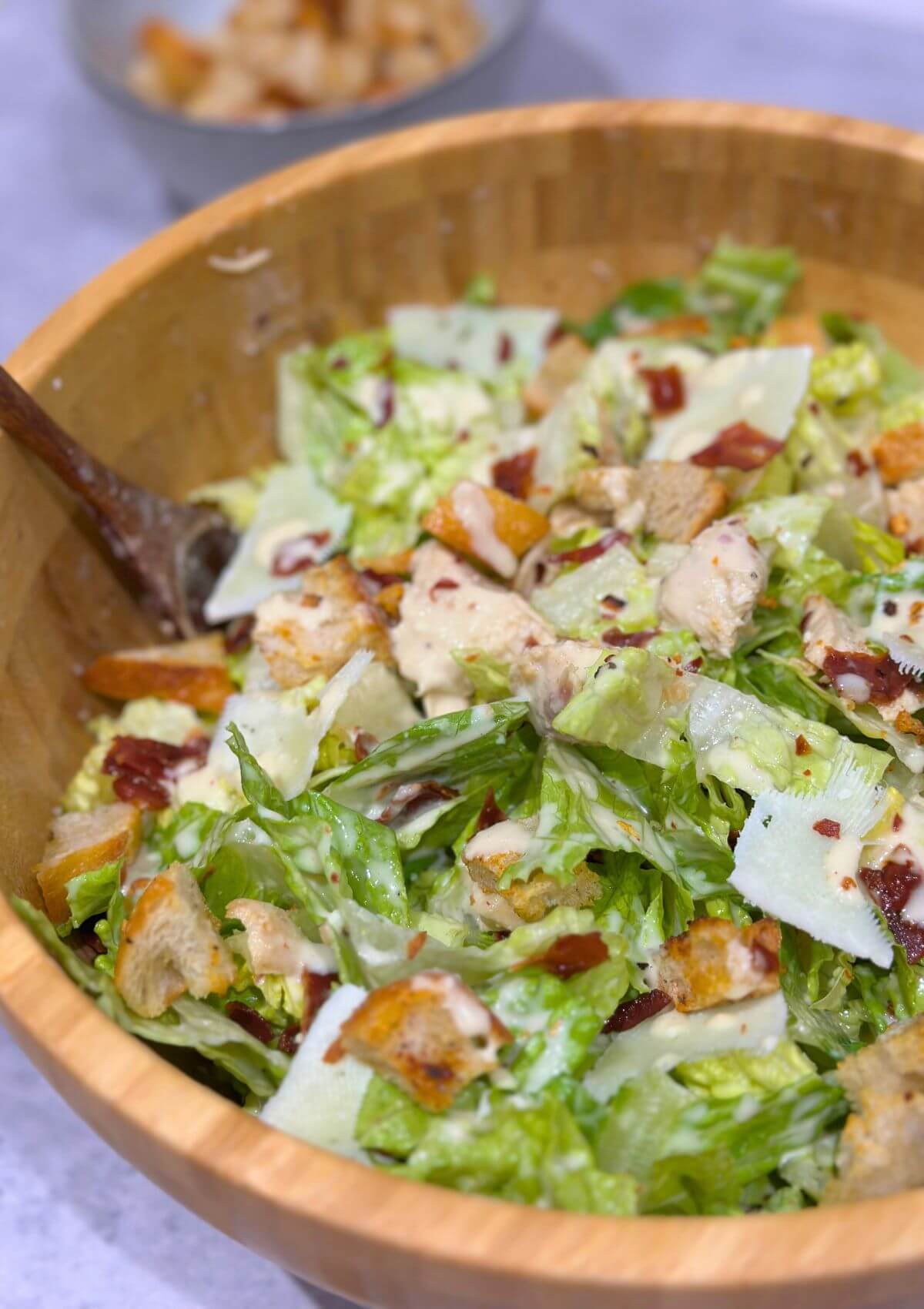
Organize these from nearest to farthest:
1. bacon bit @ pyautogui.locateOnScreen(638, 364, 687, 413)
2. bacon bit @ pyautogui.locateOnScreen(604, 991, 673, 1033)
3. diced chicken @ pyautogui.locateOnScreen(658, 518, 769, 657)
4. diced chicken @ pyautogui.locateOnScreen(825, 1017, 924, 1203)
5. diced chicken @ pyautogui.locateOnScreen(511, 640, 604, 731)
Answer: diced chicken @ pyautogui.locateOnScreen(825, 1017, 924, 1203)
bacon bit @ pyautogui.locateOnScreen(604, 991, 673, 1033)
diced chicken @ pyautogui.locateOnScreen(511, 640, 604, 731)
diced chicken @ pyautogui.locateOnScreen(658, 518, 769, 657)
bacon bit @ pyautogui.locateOnScreen(638, 364, 687, 413)

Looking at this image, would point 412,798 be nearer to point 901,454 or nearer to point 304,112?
point 901,454

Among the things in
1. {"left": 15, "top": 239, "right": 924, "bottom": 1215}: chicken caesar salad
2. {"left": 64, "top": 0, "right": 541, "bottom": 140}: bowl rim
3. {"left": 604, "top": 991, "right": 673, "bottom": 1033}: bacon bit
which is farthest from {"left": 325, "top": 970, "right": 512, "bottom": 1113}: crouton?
{"left": 64, "top": 0, "right": 541, "bottom": 140}: bowl rim

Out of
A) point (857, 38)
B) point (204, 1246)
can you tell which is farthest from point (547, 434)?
point (857, 38)

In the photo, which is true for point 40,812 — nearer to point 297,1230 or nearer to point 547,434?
point 297,1230

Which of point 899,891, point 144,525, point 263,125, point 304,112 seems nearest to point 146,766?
point 144,525

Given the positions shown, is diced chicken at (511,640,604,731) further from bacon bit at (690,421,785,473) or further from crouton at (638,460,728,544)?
bacon bit at (690,421,785,473)

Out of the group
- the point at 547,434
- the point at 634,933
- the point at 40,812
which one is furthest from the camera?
the point at 547,434

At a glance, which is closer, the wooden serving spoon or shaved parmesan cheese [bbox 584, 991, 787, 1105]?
shaved parmesan cheese [bbox 584, 991, 787, 1105]
